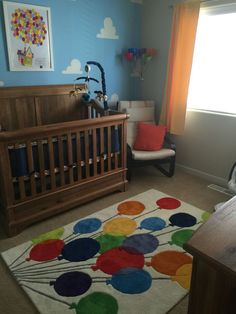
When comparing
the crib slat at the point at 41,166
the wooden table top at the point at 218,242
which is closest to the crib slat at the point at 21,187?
the crib slat at the point at 41,166

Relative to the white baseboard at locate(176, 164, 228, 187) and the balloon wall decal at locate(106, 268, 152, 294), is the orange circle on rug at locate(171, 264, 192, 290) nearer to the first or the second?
the balloon wall decal at locate(106, 268, 152, 294)

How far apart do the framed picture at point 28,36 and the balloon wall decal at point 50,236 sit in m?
1.69

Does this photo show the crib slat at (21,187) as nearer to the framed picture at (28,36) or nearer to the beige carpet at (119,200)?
the beige carpet at (119,200)

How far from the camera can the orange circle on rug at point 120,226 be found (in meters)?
2.22

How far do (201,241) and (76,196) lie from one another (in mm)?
1645

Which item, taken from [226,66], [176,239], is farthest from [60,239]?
[226,66]

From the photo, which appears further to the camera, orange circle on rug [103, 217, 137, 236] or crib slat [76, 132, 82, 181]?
crib slat [76, 132, 82, 181]

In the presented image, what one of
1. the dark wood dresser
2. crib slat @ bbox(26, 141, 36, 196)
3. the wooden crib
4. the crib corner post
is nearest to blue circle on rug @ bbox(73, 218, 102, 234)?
the wooden crib

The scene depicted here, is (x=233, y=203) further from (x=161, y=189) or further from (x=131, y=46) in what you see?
(x=131, y=46)

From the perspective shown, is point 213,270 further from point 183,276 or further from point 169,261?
point 169,261

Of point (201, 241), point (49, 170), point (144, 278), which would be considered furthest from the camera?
point (49, 170)

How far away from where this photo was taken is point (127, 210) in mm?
2568

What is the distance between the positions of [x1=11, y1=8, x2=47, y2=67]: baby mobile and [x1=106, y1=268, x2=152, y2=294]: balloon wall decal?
226 centimetres

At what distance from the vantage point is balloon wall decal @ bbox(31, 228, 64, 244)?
212 centimetres
